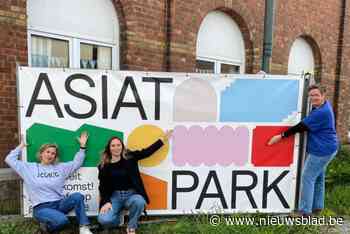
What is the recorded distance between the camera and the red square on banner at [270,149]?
3807 mm

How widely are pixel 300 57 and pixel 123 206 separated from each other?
703 centimetres

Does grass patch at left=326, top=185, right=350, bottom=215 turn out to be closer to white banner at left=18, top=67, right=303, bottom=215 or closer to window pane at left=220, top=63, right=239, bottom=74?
white banner at left=18, top=67, right=303, bottom=215

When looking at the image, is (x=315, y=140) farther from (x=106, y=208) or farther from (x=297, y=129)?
(x=106, y=208)

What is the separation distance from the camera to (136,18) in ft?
16.8

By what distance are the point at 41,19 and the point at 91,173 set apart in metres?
2.34

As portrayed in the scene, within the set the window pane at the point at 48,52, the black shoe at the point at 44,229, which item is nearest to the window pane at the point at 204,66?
the window pane at the point at 48,52

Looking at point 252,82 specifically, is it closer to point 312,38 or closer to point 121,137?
point 121,137

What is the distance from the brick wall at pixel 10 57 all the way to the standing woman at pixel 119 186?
1.48 metres

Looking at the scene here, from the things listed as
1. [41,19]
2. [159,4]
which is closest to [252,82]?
[159,4]

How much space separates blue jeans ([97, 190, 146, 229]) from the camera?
3352 millimetres

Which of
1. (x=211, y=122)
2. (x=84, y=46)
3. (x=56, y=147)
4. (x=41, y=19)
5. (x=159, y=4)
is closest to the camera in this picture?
(x=56, y=147)

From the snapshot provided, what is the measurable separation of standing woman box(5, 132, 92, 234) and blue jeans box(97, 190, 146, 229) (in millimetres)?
239

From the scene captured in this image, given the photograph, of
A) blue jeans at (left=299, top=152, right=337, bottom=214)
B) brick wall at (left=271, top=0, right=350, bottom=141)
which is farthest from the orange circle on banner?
brick wall at (left=271, top=0, right=350, bottom=141)

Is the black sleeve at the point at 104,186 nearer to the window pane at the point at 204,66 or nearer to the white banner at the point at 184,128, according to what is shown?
the white banner at the point at 184,128
